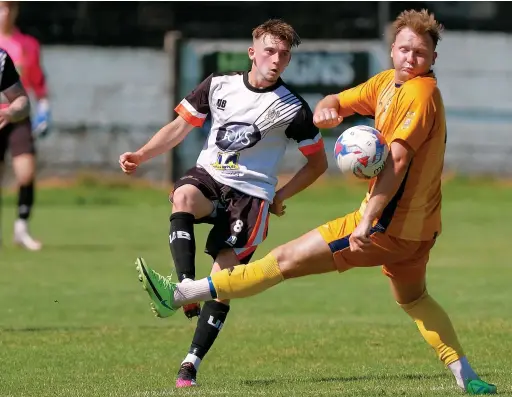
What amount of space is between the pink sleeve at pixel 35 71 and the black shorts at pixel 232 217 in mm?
8492

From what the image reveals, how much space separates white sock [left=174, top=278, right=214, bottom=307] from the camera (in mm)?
7004

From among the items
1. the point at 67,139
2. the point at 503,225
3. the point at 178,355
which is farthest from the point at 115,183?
the point at 178,355

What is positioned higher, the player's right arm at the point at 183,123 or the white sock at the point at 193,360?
the player's right arm at the point at 183,123

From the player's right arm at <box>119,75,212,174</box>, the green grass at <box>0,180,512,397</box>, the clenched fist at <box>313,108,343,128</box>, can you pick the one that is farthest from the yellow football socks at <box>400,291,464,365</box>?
the player's right arm at <box>119,75,212,174</box>

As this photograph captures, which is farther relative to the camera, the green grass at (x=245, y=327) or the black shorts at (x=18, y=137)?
the black shorts at (x=18, y=137)

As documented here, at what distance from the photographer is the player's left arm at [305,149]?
26.3ft

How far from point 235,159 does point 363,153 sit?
1.37m

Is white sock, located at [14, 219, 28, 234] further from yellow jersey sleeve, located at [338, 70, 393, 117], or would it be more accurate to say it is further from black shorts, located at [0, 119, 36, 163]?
yellow jersey sleeve, located at [338, 70, 393, 117]

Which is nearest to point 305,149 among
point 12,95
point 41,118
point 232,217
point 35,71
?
point 232,217

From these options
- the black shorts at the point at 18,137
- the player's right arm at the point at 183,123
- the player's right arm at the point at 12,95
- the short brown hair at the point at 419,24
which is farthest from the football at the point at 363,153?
the black shorts at the point at 18,137

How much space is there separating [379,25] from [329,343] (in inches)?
779

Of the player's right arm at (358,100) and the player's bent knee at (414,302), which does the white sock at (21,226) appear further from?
the player's bent knee at (414,302)

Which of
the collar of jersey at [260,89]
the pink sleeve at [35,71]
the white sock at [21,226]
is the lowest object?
the white sock at [21,226]

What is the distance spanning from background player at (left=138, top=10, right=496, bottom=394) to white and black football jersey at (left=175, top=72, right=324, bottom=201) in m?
0.86
